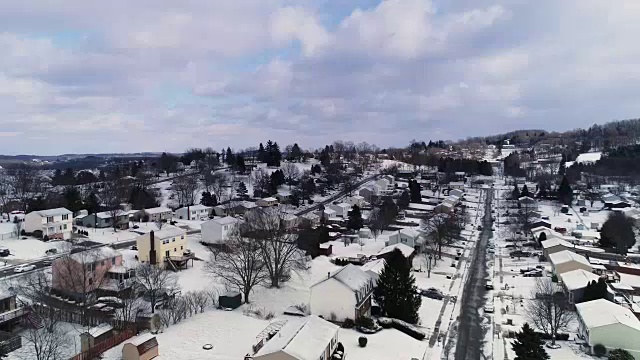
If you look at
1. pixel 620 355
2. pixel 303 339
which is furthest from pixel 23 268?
pixel 620 355

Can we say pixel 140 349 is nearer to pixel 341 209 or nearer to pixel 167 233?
pixel 167 233

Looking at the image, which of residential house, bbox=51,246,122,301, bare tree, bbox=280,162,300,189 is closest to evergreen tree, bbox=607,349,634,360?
residential house, bbox=51,246,122,301

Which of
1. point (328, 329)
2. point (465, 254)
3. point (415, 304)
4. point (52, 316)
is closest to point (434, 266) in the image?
point (465, 254)

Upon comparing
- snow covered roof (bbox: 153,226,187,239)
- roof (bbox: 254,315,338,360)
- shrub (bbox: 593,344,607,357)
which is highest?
snow covered roof (bbox: 153,226,187,239)

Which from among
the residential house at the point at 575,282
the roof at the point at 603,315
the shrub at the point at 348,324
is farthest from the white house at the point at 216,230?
the roof at the point at 603,315

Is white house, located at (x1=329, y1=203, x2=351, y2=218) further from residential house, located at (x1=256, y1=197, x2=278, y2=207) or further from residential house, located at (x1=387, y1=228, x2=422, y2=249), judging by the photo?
residential house, located at (x1=387, y1=228, x2=422, y2=249)

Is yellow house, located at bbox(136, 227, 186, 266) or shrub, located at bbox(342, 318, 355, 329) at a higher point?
yellow house, located at bbox(136, 227, 186, 266)
